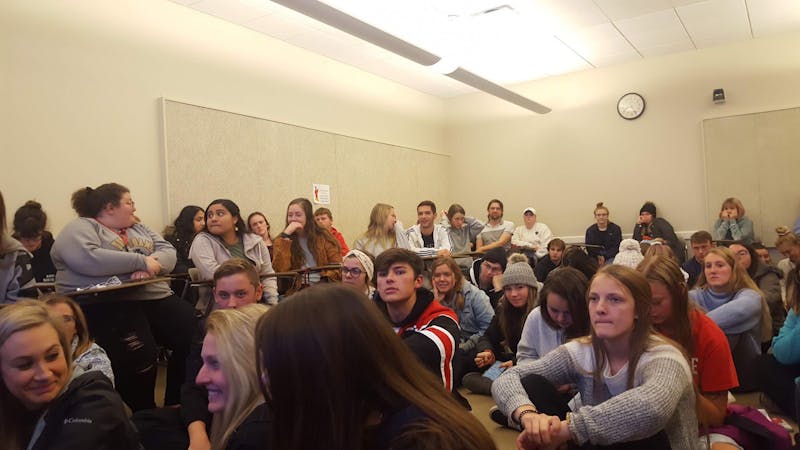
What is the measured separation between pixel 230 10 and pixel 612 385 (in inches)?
211

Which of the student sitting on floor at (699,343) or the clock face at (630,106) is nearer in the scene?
the student sitting on floor at (699,343)

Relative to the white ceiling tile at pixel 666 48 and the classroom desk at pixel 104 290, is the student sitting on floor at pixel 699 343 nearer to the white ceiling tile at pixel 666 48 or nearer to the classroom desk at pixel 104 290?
the classroom desk at pixel 104 290

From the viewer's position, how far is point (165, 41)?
17.9 feet

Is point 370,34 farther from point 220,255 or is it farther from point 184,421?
point 184,421

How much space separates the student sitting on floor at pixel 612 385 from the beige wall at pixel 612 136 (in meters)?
7.10

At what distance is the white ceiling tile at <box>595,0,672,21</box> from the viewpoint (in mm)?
6094

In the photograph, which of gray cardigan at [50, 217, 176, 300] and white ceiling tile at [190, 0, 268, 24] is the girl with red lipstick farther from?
white ceiling tile at [190, 0, 268, 24]

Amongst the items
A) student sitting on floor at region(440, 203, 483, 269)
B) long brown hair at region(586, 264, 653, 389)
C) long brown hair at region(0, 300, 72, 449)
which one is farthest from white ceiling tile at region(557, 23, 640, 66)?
long brown hair at region(0, 300, 72, 449)

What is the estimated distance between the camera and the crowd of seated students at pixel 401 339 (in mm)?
1033

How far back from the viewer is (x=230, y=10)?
19.0 ft

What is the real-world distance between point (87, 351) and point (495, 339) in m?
2.73

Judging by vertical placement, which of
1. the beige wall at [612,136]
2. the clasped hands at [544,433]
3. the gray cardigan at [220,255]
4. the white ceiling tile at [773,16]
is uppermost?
the white ceiling tile at [773,16]

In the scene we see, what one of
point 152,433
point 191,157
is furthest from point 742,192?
point 152,433

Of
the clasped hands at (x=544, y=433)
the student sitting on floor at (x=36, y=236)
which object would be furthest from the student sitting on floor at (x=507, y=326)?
the student sitting on floor at (x=36, y=236)
